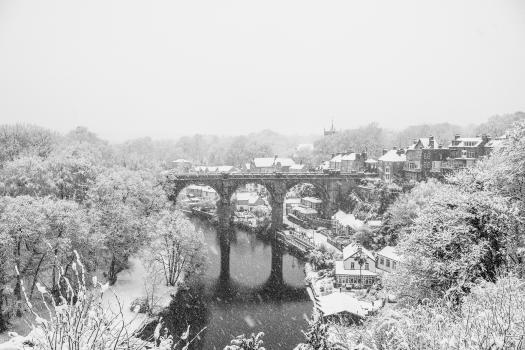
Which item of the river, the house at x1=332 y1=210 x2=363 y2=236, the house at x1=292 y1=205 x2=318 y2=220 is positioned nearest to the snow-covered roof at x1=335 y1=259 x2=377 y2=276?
the river

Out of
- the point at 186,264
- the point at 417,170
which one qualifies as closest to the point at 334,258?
the point at 186,264

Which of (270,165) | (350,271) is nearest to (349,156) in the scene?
(270,165)

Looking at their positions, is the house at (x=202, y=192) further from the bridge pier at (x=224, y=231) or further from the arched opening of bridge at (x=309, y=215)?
the bridge pier at (x=224, y=231)

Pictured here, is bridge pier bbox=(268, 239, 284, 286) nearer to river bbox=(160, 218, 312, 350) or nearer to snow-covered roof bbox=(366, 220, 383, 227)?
river bbox=(160, 218, 312, 350)

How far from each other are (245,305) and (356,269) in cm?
1164

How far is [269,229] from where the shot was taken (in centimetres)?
5956

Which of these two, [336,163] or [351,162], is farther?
[336,163]

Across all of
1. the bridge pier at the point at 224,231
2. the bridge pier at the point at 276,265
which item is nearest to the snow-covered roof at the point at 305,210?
the bridge pier at the point at 276,265

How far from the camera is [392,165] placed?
61531mm

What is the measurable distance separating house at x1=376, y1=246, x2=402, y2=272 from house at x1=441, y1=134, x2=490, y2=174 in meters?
20.1

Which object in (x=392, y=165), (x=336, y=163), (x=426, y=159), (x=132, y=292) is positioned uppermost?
(x=426, y=159)

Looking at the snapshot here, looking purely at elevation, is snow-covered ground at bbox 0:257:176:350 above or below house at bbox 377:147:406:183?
below

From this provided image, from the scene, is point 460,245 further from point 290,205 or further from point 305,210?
point 290,205

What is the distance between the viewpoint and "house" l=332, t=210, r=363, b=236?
51000 millimetres
